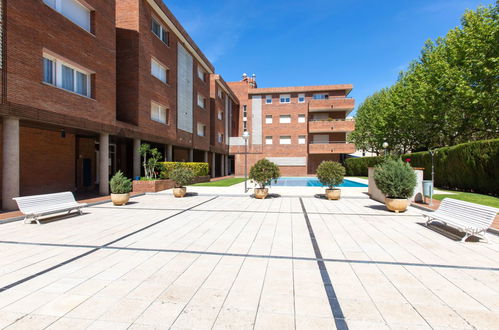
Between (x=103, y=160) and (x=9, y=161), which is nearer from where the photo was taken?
(x=9, y=161)

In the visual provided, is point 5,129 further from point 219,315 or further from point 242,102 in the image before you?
point 242,102

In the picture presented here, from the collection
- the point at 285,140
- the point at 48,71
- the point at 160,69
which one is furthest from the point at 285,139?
the point at 48,71

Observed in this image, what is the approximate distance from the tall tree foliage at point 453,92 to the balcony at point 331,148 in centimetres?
489

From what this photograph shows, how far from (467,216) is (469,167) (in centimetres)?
1203

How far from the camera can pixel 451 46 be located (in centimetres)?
2059

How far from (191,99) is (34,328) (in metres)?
22.4

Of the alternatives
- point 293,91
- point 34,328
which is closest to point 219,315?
point 34,328

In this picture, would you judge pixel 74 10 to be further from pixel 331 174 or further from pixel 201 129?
pixel 201 129

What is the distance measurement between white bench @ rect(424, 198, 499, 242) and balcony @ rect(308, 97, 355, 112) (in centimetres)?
3155

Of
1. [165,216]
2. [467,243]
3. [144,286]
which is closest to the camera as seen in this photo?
[144,286]

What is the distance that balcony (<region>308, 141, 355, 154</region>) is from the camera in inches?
1374

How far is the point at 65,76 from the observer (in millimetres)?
11023

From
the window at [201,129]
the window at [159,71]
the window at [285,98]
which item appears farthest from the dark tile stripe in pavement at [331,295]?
the window at [285,98]

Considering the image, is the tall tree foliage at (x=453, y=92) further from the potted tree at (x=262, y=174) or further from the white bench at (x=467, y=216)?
the potted tree at (x=262, y=174)
